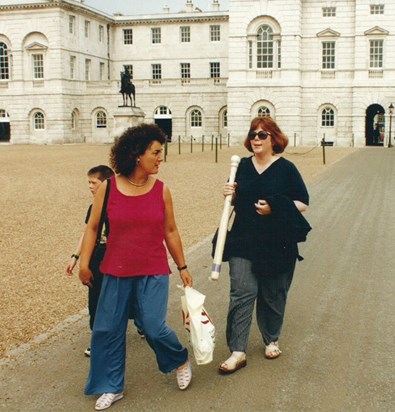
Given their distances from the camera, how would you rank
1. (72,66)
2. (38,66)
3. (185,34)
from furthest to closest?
(185,34)
(72,66)
(38,66)

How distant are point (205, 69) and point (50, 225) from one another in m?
48.9

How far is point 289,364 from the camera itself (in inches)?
217

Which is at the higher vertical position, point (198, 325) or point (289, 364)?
point (198, 325)

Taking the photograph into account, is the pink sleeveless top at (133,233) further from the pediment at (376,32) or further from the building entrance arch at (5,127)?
the building entrance arch at (5,127)

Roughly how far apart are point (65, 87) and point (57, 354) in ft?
161

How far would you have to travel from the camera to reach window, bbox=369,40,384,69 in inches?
1802

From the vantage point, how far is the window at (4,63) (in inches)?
2137

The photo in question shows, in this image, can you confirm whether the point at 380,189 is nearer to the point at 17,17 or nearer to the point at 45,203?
the point at 45,203

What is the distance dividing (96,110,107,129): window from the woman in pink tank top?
166 feet

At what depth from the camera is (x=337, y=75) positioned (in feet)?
153

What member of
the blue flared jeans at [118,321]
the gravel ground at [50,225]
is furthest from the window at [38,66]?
the blue flared jeans at [118,321]

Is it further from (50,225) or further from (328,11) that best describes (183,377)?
(328,11)

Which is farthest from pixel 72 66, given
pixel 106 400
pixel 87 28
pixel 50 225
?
pixel 106 400

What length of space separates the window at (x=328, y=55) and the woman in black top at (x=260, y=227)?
143 feet
